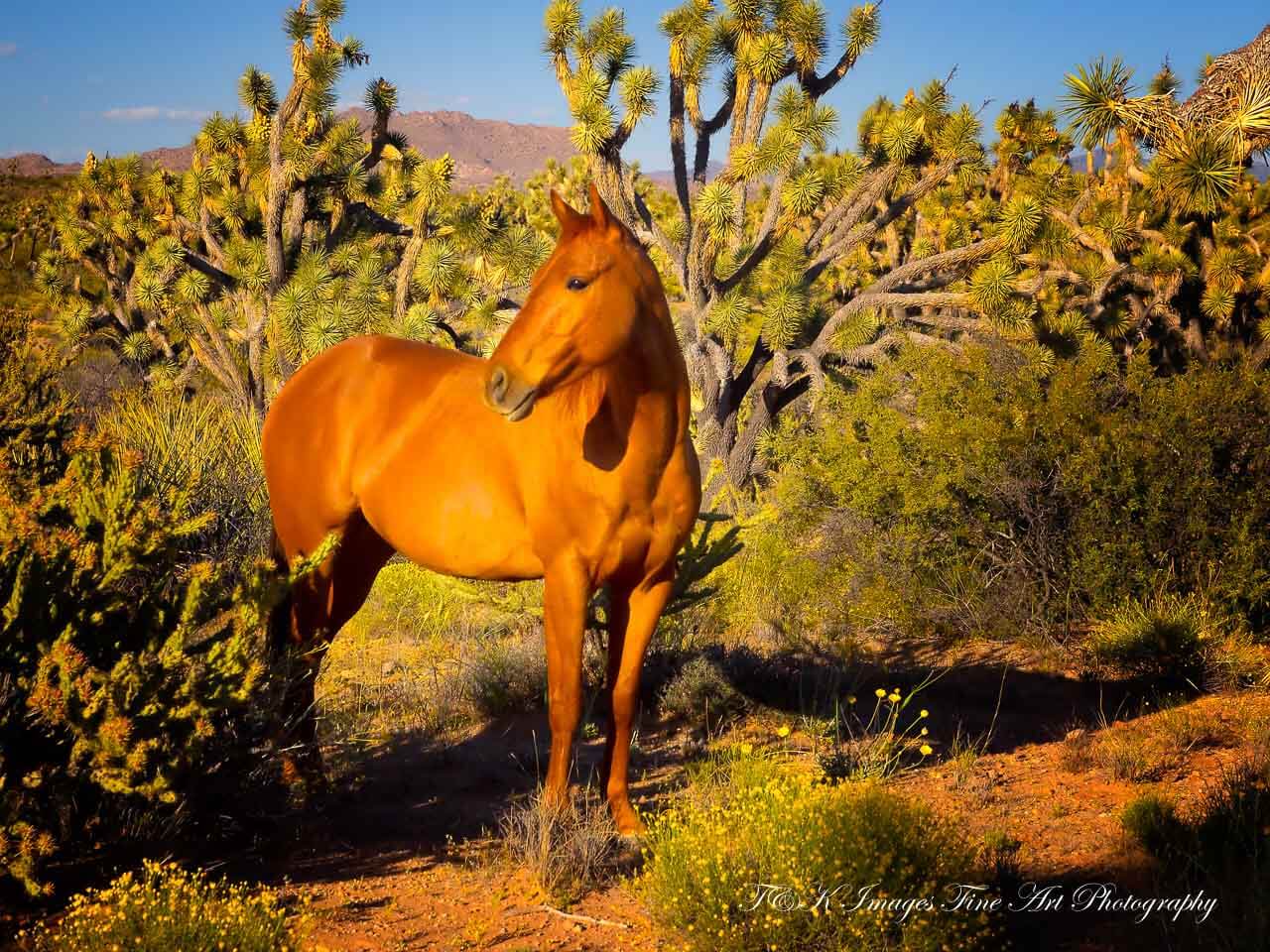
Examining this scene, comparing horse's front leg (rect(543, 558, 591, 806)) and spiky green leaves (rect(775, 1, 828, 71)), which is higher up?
spiky green leaves (rect(775, 1, 828, 71))

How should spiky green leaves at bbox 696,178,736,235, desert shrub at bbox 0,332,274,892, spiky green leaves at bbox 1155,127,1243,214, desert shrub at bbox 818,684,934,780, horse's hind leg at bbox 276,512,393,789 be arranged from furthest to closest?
spiky green leaves at bbox 1155,127,1243,214 → spiky green leaves at bbox 696,178,736,235 → desert shrub at bbox 818,684,934,780 → horse's hind leg at bbox 276,512,393,789 → desert shrub at bbox 0,332,274,892

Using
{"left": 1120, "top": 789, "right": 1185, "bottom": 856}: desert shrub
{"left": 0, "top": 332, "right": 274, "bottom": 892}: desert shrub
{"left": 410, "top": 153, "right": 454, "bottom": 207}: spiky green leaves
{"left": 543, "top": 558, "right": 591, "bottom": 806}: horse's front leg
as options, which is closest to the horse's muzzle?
{"left": 543, "top": 558, "right": 591, "bottom": 806}: horse's front leg

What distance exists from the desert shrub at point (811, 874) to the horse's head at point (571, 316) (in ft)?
4.82

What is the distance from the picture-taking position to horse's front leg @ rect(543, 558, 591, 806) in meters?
3.99

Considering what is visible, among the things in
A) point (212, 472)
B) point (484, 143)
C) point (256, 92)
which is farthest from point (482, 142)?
point (212, 472)

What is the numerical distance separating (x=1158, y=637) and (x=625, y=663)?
3.64m

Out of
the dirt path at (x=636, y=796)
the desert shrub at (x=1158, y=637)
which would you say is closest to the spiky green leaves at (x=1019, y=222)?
the desert shrub at (x=1158, y=637)

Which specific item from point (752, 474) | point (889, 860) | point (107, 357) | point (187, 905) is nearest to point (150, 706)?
point (187, 905)

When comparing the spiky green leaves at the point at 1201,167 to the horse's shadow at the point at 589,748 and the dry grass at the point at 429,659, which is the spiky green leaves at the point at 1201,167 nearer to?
the horse's shadow at the point at 589,748

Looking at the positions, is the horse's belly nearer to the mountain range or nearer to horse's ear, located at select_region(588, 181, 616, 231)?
horse's ear, located at select_region(588, 181, 616, 231)

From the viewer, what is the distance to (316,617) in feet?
16.3

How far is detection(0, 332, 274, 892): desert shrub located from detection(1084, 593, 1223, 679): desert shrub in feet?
16.0

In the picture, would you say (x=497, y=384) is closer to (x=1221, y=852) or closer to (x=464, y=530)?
(x=464, y=530)

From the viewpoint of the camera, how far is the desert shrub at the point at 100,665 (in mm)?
3283
